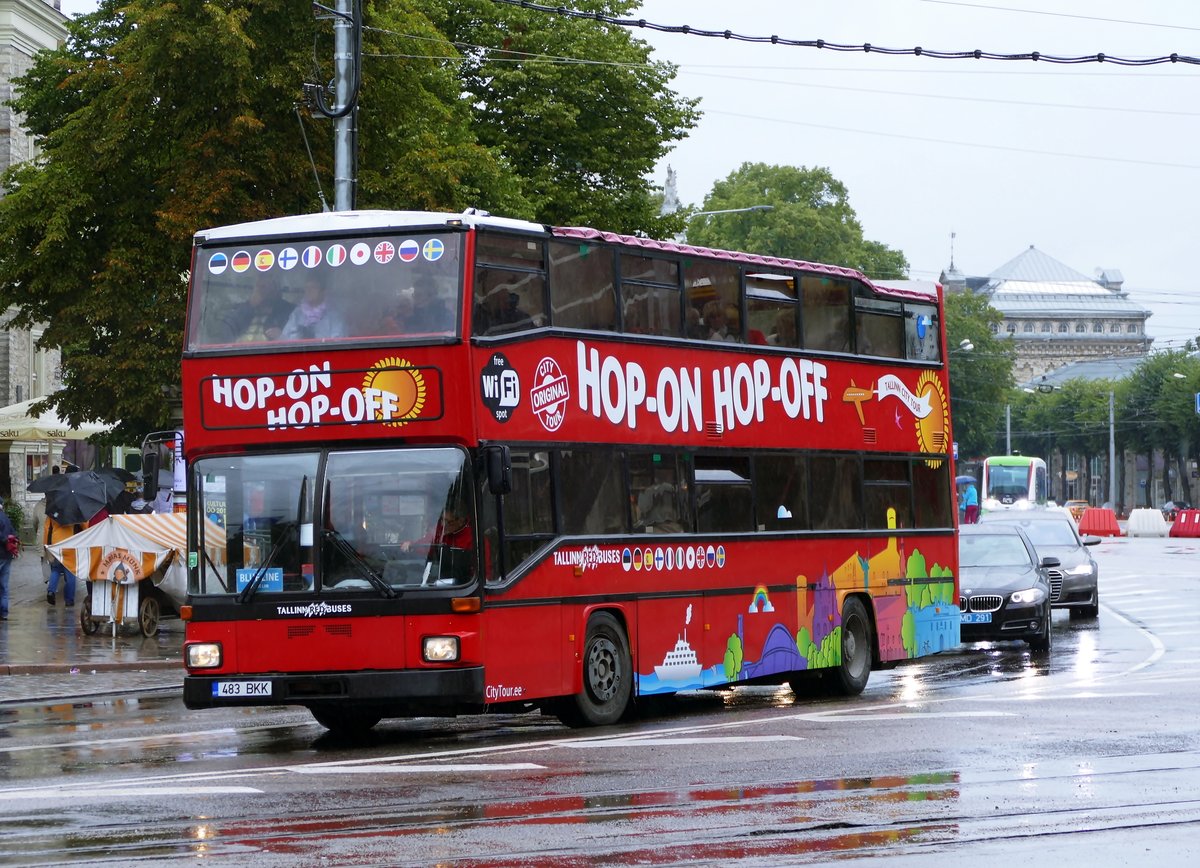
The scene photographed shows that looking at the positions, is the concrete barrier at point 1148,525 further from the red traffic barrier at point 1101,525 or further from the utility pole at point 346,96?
the utility pole at point 346,96

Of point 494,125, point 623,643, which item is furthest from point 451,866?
point 494,125

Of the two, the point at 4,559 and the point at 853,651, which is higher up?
the point at 4,559

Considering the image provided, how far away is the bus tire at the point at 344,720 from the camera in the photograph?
49.9 feet

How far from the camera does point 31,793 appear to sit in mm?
11172

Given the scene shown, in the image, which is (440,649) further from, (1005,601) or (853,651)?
(1005,601)

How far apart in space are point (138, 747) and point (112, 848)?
5.48 m

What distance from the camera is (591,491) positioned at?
15328 mm

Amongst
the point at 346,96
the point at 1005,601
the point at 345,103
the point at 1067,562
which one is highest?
the point at 346,96

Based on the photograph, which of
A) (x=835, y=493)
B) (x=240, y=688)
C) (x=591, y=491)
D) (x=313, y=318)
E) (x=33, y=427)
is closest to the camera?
(x=240, y=688)

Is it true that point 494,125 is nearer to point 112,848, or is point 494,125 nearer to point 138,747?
point 138,747

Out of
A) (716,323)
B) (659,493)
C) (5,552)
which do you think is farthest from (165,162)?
(659,493)

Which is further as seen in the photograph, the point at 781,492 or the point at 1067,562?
the point at 1067,562

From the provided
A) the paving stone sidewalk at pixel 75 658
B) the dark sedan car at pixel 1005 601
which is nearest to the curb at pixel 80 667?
the paving stone sidewalk at pixel 75 658

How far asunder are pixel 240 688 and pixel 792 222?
8091 centimetres
